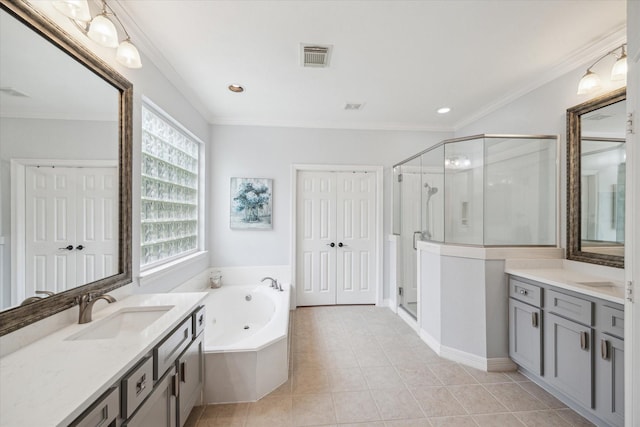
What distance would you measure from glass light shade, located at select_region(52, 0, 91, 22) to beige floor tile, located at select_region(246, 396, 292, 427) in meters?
2.45

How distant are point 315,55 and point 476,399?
2932 mm

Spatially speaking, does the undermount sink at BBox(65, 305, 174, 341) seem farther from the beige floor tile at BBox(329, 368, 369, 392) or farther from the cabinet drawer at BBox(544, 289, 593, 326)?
the cabinet drawer at BBox(544, 289, 593, 326)

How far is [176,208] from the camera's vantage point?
9.23 ft

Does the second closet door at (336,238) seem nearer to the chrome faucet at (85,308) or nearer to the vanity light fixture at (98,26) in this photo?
the vanity light fixture at (98,26)

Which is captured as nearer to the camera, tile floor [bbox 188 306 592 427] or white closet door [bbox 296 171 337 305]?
tile floor [bbox 188 306 592 427]

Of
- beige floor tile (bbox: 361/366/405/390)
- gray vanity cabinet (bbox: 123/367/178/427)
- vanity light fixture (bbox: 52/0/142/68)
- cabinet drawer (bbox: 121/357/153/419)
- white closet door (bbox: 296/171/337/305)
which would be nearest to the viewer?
cabinet drawer (bbox: 121/357/153/419)

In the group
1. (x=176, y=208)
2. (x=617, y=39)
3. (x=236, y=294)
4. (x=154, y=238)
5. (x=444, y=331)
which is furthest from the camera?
(x=236, y=294)

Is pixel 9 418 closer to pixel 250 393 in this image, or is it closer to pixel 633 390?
pixel 250 393

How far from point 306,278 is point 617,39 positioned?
3.75 meters

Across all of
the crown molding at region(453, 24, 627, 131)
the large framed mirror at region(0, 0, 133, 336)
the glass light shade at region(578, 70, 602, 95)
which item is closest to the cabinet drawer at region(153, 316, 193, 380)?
the large framed mirror at region(0, 0, 133, 336)

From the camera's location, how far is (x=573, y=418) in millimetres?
1782

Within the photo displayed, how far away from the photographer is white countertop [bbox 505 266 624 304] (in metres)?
1.59

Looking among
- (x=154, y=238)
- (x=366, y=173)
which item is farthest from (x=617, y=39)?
(x=154, y=238)

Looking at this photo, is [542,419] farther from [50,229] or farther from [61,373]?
[50,229]
